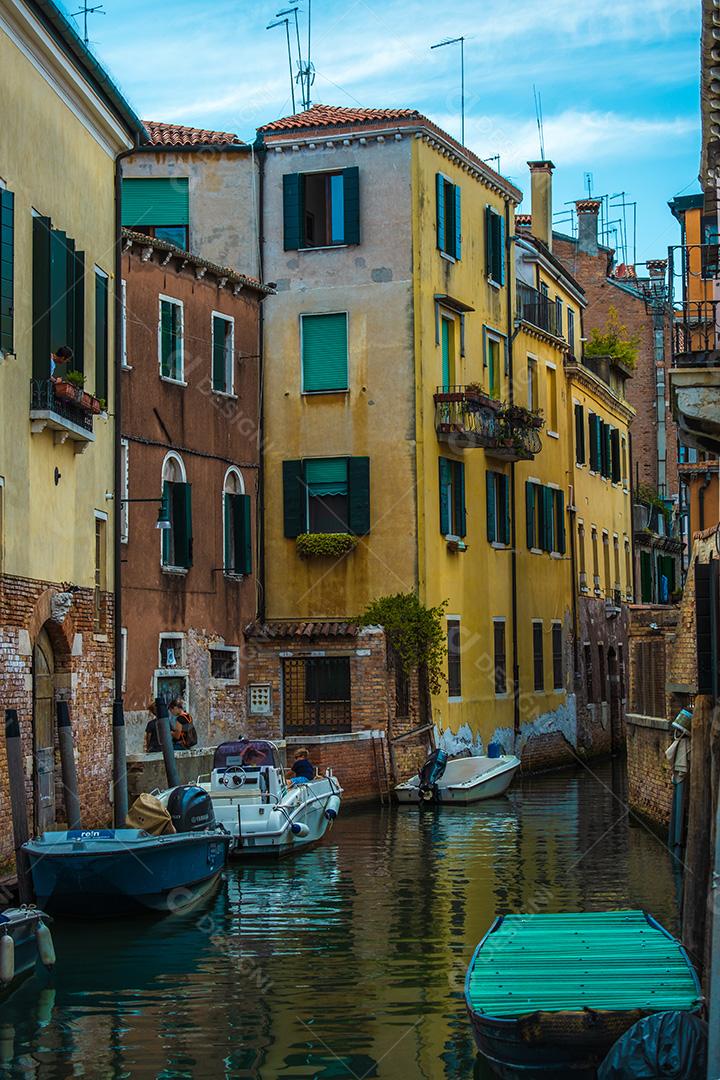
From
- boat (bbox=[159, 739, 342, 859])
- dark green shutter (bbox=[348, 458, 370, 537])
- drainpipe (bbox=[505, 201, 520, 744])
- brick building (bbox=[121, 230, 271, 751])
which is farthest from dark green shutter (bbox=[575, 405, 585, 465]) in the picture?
boat (bbox=[159, 739, 342, 859])

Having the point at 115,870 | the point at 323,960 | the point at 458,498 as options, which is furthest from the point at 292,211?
the point at 323,960

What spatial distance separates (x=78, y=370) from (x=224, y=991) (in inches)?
331

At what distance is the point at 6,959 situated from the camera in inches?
504

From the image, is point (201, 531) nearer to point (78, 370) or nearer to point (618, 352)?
point (78, 370)

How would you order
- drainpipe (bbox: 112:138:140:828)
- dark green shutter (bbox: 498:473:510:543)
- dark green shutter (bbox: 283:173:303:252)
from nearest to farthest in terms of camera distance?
drainpipe (bbox: 112:138:140:828), dark green shutter (bbox: 283:173:303:252), dark green shutter (bbox: 498:473:510:543)

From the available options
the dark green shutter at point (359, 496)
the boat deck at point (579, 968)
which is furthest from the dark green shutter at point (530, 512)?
the boat deck at point (579, 968)

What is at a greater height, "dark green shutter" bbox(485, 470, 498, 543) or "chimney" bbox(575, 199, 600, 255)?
"chimney" bbox(575, 199, 600, 255)

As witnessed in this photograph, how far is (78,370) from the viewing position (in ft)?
63.2

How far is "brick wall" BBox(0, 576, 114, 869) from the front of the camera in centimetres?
1697

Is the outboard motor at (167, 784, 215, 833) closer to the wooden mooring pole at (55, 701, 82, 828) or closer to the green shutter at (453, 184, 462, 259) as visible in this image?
the wooden mooring pole at (55, 701, 82, 828)

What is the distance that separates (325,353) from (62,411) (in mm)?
13086

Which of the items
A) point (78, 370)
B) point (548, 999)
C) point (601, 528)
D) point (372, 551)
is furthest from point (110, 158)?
point (601, 528)

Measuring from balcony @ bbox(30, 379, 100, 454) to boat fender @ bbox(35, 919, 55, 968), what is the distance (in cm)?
605

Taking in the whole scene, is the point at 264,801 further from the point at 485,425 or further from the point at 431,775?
the point at 485,425
